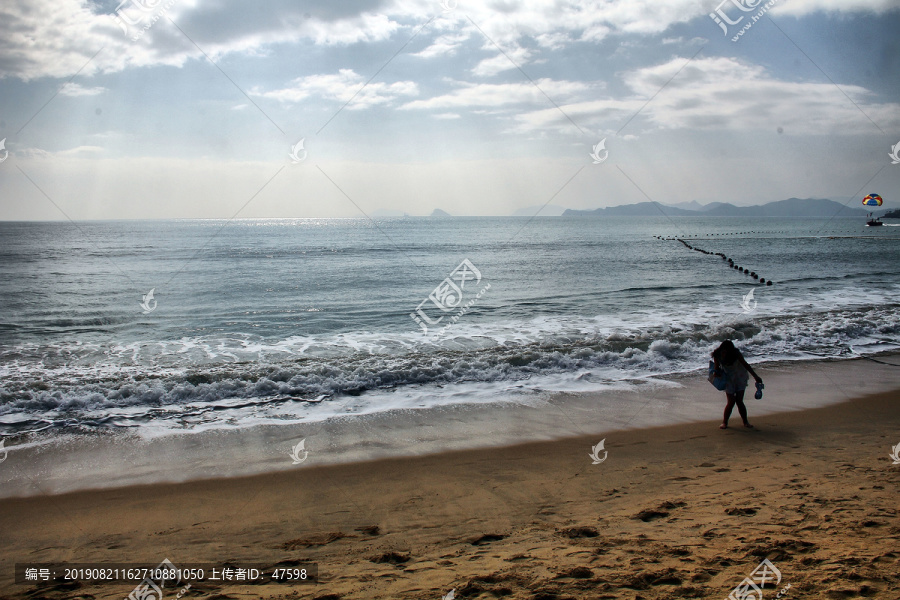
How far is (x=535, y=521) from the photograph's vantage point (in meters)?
Result: 5.25

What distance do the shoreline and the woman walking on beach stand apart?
0.59 m

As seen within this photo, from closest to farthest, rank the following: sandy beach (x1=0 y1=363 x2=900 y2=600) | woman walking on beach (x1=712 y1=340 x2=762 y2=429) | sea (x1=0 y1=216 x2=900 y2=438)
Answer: sandy beach (x1=0 y1=363 x2=900 y2=600) → woman walking on beach (x1=712 y1=340 x2=762 y2=429) → sea (x1=0 y1=216 x2=900 y2=438)

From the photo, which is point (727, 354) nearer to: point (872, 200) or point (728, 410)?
point (728, 410)

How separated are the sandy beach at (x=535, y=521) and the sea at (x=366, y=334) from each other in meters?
2.92

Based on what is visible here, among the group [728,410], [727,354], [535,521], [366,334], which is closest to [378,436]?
[535,521]

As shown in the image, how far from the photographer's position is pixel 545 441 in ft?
25.6

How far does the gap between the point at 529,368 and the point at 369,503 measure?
6988mm

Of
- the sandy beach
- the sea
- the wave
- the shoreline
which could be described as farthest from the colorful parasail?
the sandy beach

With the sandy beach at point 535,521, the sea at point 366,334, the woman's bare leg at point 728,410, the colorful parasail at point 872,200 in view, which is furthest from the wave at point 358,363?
the colorful parasail at point 872,200

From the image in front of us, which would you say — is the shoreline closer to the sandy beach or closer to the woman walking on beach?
the sandy beach

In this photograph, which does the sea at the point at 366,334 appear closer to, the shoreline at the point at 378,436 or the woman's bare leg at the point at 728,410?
the shoreline at the point at 378,436

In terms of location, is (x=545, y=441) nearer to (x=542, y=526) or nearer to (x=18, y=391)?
(x=542, y=526)

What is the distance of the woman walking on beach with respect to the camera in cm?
805

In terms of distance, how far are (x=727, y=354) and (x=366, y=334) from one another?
10.7 m
